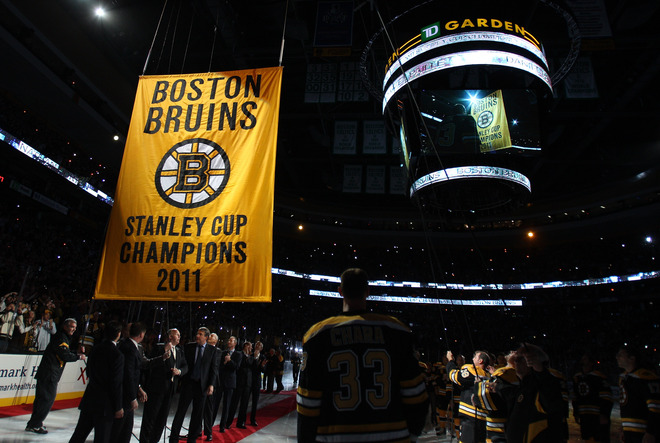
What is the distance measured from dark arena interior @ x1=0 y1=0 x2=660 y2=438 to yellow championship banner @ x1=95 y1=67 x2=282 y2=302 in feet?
1.03

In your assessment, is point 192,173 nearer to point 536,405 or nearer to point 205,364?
point 205,364

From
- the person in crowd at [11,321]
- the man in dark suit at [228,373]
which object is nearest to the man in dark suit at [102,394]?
the man in dark suit at [228,373]

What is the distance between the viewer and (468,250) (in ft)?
114

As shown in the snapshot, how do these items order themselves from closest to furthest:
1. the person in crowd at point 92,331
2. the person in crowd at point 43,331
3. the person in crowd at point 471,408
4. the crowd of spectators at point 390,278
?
1. the person in crowd at point 471,408
2. the person in crowd at point 43,331
3. the person in crowd at point 92,331
4. the crowd of spectators at point 390,278

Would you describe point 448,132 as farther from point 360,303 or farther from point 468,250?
point 468,250

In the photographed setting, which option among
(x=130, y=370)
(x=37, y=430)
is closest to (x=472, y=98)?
(x=130, y=370)

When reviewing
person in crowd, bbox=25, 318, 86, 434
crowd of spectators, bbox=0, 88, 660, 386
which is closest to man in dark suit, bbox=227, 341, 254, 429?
person in crowd, bbox=25, 318, 86, 434

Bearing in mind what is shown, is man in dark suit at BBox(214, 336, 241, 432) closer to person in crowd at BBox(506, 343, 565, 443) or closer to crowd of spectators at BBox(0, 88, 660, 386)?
person in crowd at BBox(506, 343, 565, 443)

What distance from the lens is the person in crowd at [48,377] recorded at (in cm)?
627

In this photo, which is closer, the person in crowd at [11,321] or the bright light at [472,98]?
the bright light at [472,98]

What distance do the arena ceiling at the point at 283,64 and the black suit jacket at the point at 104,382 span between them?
5.17m

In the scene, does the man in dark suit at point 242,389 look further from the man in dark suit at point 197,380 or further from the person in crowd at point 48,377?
the person in crowd at point 48,377

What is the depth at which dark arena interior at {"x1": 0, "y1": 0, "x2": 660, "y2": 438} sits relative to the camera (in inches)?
372

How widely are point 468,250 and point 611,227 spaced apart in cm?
1034
